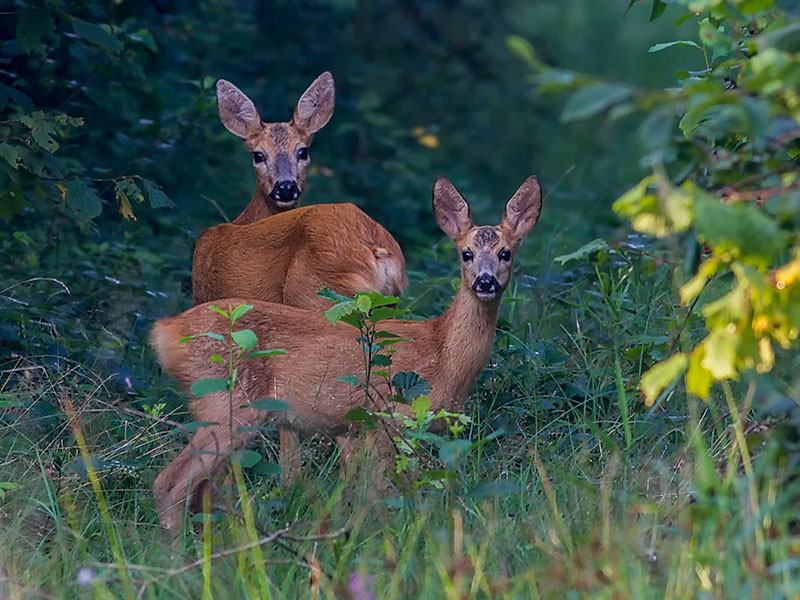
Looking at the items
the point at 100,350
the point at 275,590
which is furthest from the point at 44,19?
the point at 275,590

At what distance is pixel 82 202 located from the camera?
4.87 meters

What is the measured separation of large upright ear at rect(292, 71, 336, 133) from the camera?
22.7 feet

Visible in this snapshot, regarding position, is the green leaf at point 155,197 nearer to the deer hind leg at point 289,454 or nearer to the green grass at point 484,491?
the green grass at point 484,491

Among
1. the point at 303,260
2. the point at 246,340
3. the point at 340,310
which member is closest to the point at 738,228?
the point at 246,340

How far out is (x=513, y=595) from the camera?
9.25 ft

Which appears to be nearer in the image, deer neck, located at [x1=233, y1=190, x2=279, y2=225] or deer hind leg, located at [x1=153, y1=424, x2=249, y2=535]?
deer hind leg, located at [x1=153, y1=424, x2=249, y2=535]

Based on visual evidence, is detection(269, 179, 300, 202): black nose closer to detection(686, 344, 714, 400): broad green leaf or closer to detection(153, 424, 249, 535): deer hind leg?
detection(153, 424, 249, 535): deer hind leg

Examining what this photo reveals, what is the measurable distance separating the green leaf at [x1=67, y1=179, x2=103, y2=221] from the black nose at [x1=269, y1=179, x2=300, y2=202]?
1.60 meters

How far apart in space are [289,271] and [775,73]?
3360mm

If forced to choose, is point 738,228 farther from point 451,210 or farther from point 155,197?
point 155,197

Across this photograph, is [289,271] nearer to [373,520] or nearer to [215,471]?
[215,471]

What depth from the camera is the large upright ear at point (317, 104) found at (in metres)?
6.91

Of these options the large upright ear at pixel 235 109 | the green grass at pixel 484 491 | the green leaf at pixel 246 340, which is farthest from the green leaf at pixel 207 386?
the large upright ear at pixel 235 109

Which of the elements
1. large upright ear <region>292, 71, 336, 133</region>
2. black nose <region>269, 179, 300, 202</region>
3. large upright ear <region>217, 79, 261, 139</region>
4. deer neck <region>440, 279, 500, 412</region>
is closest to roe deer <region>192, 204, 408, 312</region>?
deer neck <region>440, 279, 500, 412</region>
